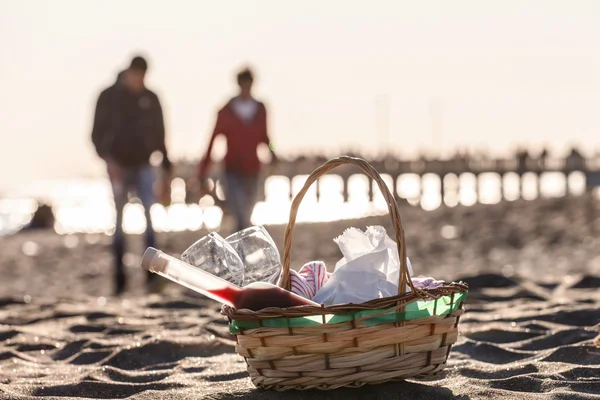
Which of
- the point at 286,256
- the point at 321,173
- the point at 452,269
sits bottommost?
the point at 452,269

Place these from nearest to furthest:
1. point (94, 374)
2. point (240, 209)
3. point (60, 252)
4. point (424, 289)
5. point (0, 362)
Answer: point (424, 289) < point (94, 374) < point (0, 362) < point (240, 209) < point (60, 252)

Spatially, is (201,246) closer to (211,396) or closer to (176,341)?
(211,396)

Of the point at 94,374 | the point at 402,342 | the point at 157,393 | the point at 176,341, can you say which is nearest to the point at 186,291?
the point at 176,341

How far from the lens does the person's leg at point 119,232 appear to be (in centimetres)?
637

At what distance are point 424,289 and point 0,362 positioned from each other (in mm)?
1859

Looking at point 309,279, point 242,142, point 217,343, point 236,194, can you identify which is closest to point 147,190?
point 236,194

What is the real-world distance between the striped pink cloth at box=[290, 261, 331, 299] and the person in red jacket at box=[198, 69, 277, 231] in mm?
3614

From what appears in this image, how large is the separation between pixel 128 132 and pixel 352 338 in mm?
4236

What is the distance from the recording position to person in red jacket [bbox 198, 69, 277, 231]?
6484mm

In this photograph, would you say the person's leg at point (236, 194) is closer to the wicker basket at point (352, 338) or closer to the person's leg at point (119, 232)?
the person's leg at point (119, 232)

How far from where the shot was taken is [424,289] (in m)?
2.48

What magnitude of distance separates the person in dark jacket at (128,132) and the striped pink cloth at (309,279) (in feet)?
12.2

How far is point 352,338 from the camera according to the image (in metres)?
2.43

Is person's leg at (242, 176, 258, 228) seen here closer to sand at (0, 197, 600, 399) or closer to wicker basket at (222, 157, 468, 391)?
sand at (0, 197, 600, 399)
